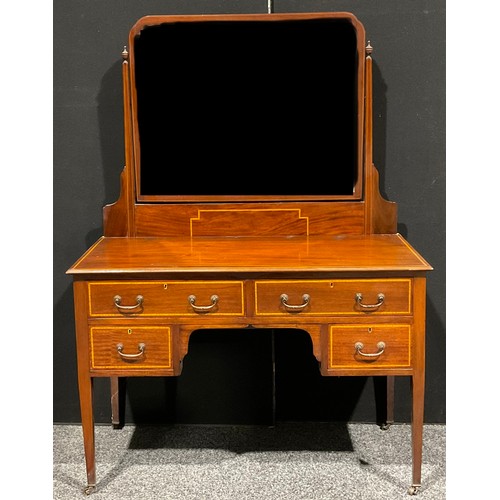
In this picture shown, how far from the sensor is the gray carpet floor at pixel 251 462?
98.8 inches

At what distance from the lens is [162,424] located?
303 centimetres

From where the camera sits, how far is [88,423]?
8.09 feet

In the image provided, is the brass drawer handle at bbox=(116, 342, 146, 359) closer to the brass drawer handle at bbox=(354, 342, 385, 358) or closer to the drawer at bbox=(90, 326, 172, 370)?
the drawer at bbox=(90, 326, 172, 370)

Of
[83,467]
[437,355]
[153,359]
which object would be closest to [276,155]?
[153,359]

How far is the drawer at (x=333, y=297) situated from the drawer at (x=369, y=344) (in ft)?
0.17

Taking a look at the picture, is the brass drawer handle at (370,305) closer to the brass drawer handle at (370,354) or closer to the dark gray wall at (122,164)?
the brass drawer handle at (370,354)

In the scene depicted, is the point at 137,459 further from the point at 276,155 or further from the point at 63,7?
the point at 63,7

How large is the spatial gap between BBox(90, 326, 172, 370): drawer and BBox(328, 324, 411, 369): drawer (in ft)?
1.68

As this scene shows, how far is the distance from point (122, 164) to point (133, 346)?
0.83 metres

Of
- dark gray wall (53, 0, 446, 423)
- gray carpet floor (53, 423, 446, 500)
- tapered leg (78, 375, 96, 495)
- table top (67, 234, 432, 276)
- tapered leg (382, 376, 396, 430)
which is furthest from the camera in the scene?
tapered leg (382, 376, 396, 430)

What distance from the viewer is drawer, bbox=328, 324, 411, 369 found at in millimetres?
2332

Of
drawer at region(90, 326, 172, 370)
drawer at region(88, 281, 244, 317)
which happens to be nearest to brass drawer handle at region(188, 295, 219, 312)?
drawer at region(88, 281, 244, 317)

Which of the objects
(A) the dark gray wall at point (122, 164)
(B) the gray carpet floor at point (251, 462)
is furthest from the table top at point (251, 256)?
(B) the gray carpet floor at point (251, 462)

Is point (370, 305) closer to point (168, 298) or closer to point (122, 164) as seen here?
point (168, 298)
